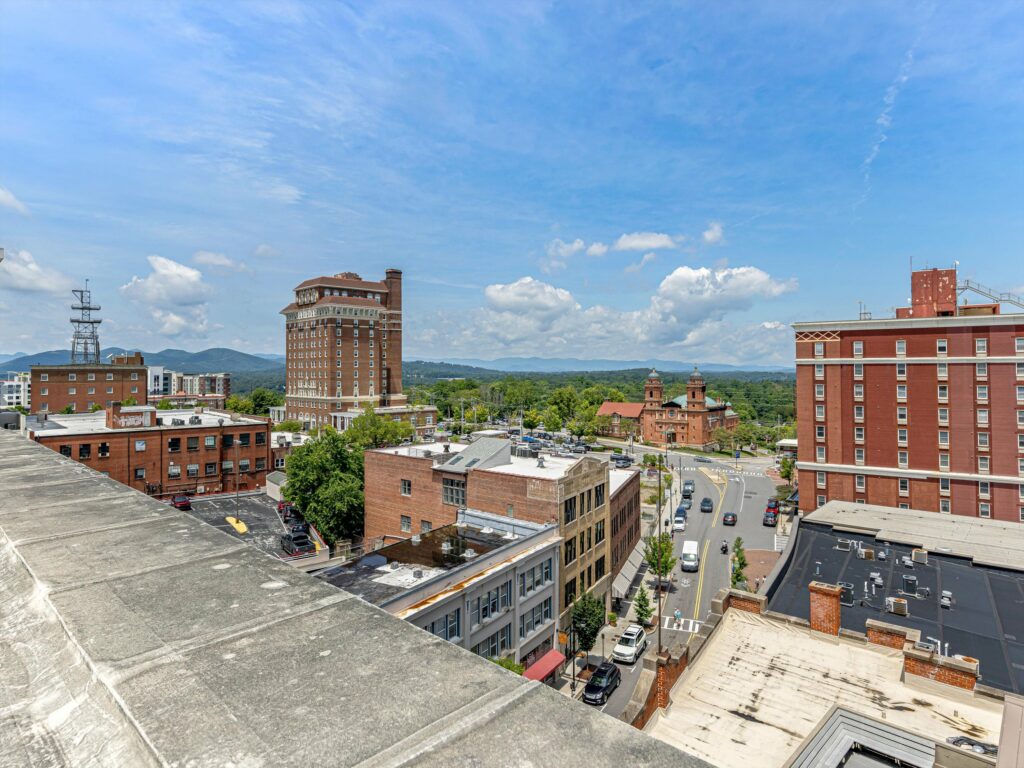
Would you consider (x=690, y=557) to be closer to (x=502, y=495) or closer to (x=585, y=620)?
(x=585, y=620)

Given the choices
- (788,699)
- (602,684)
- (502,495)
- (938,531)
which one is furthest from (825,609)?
(938,531)

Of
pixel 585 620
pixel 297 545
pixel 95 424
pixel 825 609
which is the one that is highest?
pixel 95 424

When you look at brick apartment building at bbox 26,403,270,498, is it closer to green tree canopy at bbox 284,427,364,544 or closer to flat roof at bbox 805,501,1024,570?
green tree canopy at bbox 284,427,364,544

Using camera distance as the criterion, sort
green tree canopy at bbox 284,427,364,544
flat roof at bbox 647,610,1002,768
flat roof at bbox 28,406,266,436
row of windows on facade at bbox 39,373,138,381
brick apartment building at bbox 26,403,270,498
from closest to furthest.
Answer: flat roof at bbox 647,610,1002,768, green tree canopy at bbox 284,427,364,544, brick apartment building at bbox 26,403,270,498, flat roof at bbox 28,406,266,436, row of windows on facade at bbox 39,373,138,381

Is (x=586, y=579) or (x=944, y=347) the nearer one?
(x=586, y=579)

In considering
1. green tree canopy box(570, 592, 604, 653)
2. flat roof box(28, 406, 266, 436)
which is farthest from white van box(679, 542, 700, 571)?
flat roof box(28, 406, 266, 436)

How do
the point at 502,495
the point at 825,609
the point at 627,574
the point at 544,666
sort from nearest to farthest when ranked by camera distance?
the point at 825,609 < the point at 544,666 < the point at 502,495 < the point at 627,574

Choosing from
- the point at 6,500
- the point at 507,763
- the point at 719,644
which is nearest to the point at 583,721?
the point at 507,763
